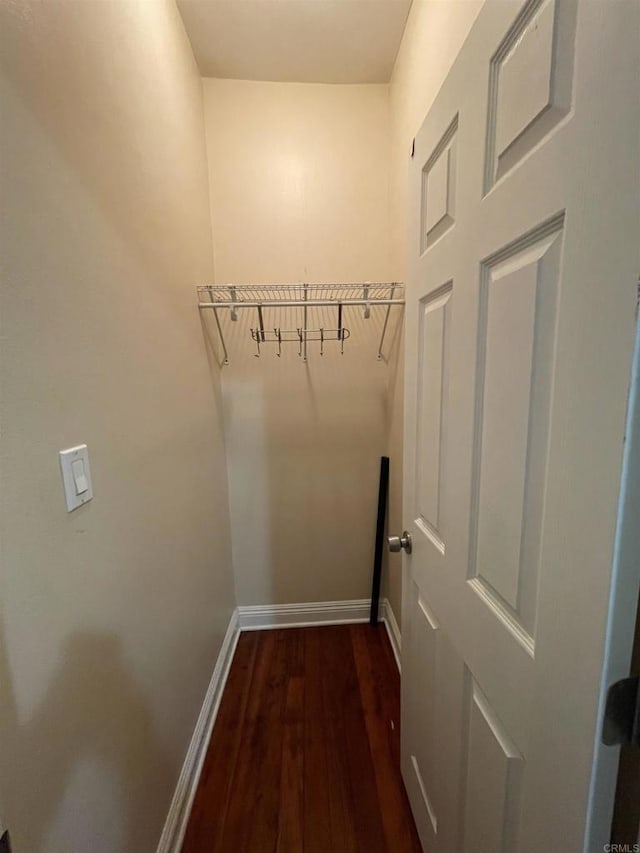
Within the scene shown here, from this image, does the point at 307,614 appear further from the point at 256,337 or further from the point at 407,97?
the point at 407,97

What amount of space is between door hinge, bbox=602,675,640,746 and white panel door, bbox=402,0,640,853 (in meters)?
0.02

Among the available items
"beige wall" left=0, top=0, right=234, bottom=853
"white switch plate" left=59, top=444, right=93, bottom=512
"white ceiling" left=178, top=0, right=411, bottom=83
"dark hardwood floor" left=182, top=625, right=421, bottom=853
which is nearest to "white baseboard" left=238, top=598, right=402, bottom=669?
"dark hardwood floor" left=182, top=625, right=421, bottom=853

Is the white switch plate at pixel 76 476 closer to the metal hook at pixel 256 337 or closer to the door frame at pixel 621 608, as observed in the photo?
the door frame at pixel 621 608

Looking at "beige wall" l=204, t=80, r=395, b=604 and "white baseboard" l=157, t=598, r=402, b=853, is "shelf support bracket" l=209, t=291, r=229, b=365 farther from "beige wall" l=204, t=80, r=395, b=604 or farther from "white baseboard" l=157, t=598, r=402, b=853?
"white baseboard" l=157, t=598, r=402, b=853

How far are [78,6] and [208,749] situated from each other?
229 cm

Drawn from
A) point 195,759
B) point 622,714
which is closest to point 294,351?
point 622,714

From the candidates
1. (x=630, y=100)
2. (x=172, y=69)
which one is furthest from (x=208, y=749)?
(x=172, y=69)

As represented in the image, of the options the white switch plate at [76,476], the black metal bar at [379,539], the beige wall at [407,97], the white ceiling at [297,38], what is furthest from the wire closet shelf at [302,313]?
the white switch plate at [76,476]

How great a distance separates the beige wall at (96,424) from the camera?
545mm

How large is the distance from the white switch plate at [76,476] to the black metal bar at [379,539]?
1434 mm

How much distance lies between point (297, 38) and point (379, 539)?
7.78 feet

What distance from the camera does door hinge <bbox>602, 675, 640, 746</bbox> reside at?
0.39m

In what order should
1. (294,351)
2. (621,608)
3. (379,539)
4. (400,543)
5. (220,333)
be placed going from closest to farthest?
(621,608) < (400,543) < (220,333) < (294,351) < (379,539)

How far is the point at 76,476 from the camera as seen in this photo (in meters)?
0.67
